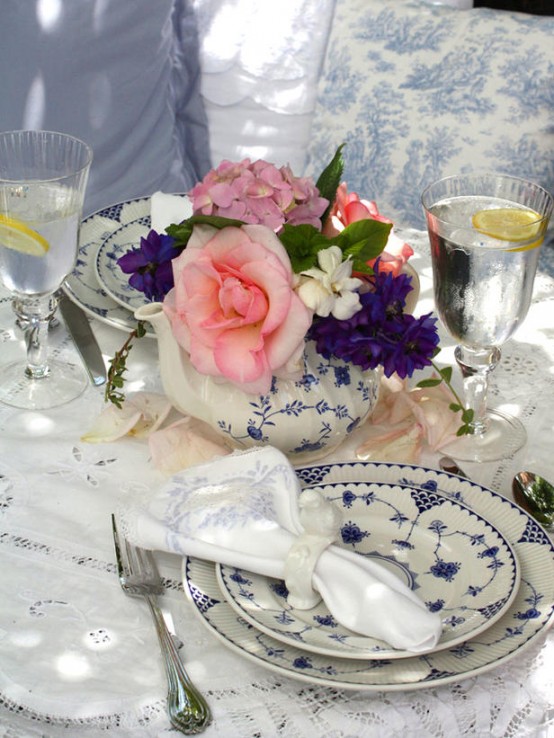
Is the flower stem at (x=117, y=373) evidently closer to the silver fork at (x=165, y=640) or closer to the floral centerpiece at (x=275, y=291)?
the floral centerpiece at (x=275, y=291)

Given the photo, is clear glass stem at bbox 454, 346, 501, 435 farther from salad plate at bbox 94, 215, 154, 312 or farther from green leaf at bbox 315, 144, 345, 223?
salad plate at bbox 94, 215, 154, 312

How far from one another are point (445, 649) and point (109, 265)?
26.2 inches

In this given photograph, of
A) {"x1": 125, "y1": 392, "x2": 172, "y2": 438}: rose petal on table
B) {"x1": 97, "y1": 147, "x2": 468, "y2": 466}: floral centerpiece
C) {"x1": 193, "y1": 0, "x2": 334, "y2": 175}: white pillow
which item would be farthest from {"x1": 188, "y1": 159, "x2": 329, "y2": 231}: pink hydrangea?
{"x1": 193, "y1": 0, "x2": 334, "y2": 175}: white pillow

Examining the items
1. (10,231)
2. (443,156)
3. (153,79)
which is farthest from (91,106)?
(10,231)

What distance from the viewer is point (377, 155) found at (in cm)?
192

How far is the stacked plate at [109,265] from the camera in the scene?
3.56 feet

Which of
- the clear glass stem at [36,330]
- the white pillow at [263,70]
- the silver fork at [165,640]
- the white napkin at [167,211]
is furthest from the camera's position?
the white pillow at [263,70]

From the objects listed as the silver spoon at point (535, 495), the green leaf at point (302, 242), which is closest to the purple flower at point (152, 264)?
the green leaf at point (302, 242)

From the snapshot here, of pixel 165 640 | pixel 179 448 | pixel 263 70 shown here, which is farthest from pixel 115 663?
pixel 263 70

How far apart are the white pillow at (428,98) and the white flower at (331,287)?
1.09 m

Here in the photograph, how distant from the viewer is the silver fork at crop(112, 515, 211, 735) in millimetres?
630

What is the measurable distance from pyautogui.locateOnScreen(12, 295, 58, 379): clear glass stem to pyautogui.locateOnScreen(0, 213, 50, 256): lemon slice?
0.26 ft

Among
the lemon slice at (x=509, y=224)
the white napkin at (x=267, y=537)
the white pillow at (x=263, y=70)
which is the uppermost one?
the lemon slice at (x=509, y=224)

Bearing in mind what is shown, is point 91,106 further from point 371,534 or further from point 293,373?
point 371,534
